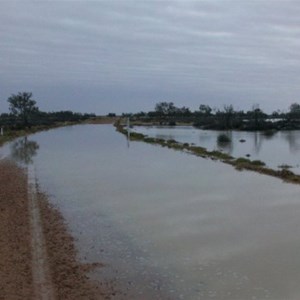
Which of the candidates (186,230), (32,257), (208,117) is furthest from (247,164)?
(208,117)

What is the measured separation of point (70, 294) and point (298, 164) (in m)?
21.5

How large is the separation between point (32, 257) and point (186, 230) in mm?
3493

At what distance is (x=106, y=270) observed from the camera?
26.3 feet

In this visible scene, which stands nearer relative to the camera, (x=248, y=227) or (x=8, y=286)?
(x=8, y=286)

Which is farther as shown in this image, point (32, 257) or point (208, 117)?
point (208, 117)

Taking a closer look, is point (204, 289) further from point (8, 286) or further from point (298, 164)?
point (298, 164)

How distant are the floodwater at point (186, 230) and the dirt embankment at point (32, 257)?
0.30 meters

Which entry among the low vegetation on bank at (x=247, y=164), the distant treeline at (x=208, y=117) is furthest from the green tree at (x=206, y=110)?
the low vegetation on bank at (x=247, y=164)

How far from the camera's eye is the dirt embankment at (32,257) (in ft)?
22.8

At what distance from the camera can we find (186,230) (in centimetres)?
1075

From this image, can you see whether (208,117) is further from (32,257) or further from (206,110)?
(32,257)

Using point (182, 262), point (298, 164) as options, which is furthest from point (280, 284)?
point (298, 164)

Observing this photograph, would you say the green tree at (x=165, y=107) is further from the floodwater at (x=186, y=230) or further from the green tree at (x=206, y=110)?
the floodwater at (x=186, y=230)

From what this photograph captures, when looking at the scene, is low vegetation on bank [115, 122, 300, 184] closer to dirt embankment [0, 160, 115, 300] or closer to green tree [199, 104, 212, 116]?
dirt embankment [0, 160, 115, 300]
